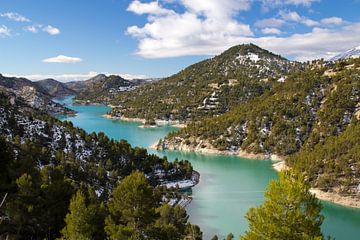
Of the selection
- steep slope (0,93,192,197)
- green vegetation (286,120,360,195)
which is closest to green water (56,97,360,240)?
green vegetation (286,120,360,195)

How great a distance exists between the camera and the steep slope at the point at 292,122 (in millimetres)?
77312

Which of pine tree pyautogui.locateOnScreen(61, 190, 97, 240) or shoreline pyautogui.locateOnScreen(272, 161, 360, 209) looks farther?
shoreline pyautogui.locateOnScreen(272, 161, 360, 209)

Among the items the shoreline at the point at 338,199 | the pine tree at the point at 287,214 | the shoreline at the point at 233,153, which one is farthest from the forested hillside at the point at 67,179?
the shoreline at the point at 233,153

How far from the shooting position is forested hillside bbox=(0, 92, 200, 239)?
20.7 m

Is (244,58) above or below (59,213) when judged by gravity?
above

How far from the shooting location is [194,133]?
313 feet

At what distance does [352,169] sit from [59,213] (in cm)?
4381

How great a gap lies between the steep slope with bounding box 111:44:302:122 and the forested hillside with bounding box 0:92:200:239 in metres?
77.1

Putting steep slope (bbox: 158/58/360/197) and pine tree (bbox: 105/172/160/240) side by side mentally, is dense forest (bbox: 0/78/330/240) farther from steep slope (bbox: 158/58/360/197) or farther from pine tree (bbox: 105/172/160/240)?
steep slope (bbox: 158/58/360/197)

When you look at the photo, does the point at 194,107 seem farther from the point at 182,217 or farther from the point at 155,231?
the point at 155,231

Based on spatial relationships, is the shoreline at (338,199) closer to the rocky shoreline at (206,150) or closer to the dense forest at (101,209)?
the rocky shoreline at (206,150)

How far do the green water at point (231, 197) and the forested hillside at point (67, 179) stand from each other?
416 centimetres

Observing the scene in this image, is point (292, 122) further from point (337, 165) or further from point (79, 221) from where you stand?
point (79, 221)

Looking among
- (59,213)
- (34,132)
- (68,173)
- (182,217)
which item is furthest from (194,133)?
(59,213)
